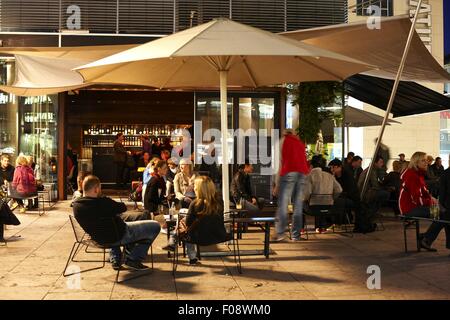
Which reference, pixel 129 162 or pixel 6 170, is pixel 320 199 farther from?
pixel 129 162

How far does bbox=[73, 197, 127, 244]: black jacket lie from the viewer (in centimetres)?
737

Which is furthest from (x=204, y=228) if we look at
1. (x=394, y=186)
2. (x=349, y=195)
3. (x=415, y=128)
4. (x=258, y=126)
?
(x=415, y=128)

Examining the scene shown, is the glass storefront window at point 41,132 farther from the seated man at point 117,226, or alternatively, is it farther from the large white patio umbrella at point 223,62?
the seated man at point 117,226

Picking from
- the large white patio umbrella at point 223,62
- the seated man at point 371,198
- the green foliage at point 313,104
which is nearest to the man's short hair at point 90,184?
the large white patio umbrella at point 223,62

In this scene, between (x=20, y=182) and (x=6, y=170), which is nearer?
(x=20, y=182)

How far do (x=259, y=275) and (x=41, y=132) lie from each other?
10787mm

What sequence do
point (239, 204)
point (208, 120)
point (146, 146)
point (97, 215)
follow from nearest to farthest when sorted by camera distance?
point (97, 215) < point (239, 204) < point (208, 120) < point (146, 146)

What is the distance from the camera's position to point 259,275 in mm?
7723

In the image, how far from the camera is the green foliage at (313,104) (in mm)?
15039

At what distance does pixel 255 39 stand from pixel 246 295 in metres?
2.97

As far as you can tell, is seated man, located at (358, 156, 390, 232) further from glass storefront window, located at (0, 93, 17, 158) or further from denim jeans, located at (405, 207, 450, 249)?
glass storefront window, located at (0, 93, 17, 158)
